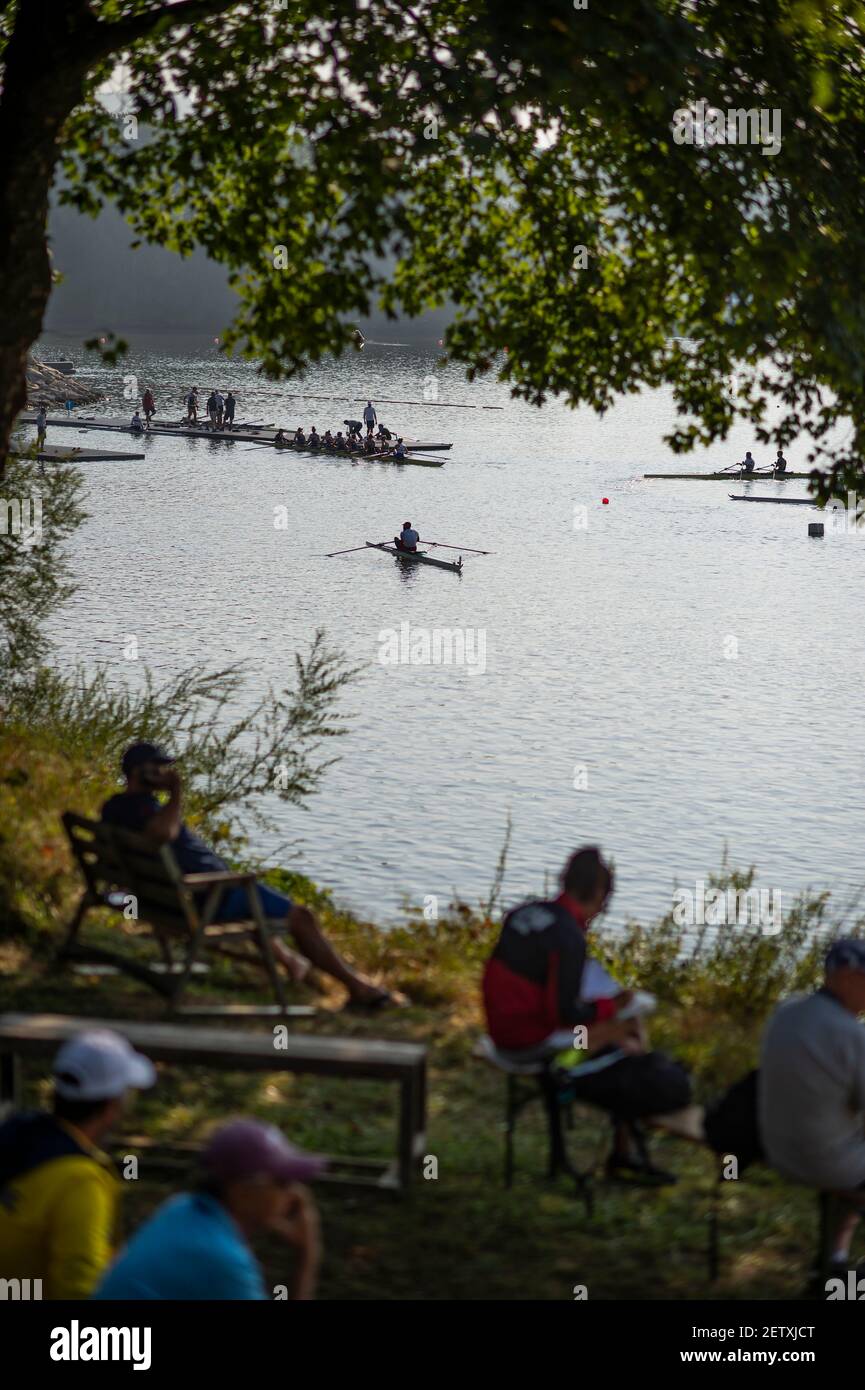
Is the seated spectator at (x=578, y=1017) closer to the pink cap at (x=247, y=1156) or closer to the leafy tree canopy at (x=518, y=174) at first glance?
the pink cap at (x=247, y=1156)

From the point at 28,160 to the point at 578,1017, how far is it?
239 inches

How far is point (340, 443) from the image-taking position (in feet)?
277

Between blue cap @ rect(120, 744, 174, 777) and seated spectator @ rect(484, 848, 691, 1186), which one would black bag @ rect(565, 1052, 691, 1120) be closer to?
seated spectator @ rect(484, 848, 691, 1186)

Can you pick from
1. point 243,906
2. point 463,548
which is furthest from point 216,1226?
point 463,548

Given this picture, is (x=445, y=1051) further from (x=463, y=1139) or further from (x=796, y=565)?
(x=796, y=565)

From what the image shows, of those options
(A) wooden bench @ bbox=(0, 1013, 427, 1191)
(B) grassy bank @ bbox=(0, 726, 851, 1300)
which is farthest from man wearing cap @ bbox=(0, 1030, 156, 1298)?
(A) wooden bench @ bbox=(0, 1013, 427, 1191)

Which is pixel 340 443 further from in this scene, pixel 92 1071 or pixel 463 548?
pixel 92 1071

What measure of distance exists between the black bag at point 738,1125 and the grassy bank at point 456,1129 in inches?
21.5

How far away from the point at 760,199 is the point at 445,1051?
6.26 metres

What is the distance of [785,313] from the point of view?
11.2m

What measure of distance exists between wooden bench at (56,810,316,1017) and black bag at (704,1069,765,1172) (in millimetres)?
3083

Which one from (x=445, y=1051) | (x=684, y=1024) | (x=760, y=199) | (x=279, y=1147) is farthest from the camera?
(x=760, y=199)

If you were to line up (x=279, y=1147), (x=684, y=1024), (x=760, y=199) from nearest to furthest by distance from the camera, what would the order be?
(x=279, y=1147)
(x=684, y=1024)
(x=760, y=199)
